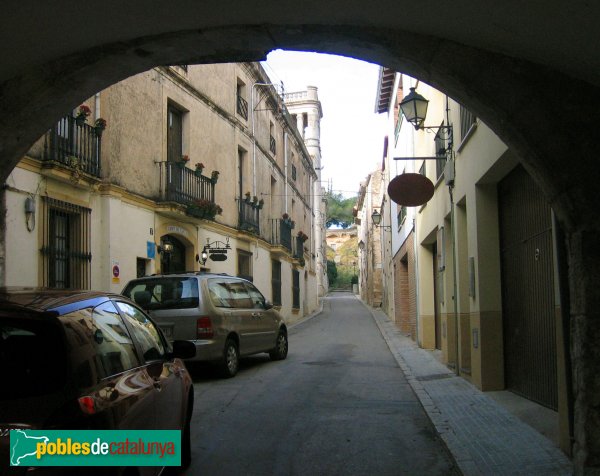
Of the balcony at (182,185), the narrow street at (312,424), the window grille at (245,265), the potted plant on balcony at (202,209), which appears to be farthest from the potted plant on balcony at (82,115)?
the window grille at (245,265)

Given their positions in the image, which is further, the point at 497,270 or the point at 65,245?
the point at 65,245

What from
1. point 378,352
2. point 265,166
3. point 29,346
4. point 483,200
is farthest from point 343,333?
point 29,346

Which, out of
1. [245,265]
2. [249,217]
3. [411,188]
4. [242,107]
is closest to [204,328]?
[411,188]

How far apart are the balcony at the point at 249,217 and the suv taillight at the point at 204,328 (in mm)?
10362

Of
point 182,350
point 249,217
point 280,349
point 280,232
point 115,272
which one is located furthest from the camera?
point 280,232

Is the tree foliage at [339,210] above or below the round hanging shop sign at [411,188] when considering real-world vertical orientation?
above

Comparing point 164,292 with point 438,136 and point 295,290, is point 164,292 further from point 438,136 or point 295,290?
point 295,290

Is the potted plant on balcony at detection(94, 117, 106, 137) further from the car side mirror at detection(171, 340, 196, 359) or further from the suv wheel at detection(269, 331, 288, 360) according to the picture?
the car side mirror at detection(171, 340, 196, 359)

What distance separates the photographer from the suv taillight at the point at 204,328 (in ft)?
32.1

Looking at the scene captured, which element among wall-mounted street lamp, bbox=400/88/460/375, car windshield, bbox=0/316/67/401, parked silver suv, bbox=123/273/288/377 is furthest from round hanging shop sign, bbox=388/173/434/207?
car windshield, bbox=0/316/67/401

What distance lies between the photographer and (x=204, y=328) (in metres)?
9.80

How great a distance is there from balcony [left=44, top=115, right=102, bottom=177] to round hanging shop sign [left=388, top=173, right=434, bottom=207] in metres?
5.58

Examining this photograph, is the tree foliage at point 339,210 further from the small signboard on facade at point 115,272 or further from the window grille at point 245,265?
the small signboard on facade at point 115,272

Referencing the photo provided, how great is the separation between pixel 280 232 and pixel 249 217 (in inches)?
217
